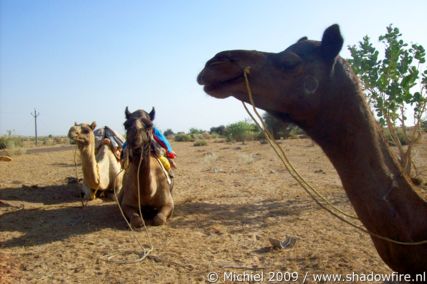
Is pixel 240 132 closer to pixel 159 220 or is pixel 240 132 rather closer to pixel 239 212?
pixel 239 212

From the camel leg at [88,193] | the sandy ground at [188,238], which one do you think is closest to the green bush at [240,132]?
the sandy ground at [188,238]

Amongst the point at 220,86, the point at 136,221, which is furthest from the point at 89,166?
the point at 220,86

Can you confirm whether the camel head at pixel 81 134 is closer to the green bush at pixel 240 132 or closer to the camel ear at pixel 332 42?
the camel ear at pixel 332 42

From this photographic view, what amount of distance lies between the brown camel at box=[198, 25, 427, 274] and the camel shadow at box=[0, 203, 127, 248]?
4.77 m

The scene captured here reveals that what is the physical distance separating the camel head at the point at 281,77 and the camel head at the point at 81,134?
6.57 meters

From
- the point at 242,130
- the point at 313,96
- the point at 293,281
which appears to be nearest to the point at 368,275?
the point at 293,281

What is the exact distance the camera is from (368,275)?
14.5 feet

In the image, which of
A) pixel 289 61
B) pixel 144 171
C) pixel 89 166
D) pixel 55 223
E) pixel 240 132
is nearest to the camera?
pixel 289 61

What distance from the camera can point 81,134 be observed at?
8859 mm

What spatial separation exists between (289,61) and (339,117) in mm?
540

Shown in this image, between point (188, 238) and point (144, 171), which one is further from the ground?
point (144, 171)

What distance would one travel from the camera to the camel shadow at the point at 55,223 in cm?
626

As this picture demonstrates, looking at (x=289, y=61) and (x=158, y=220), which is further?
(x=158, y=220)

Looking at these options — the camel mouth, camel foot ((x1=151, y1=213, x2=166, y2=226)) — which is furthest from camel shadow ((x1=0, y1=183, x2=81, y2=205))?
the camel mouth
